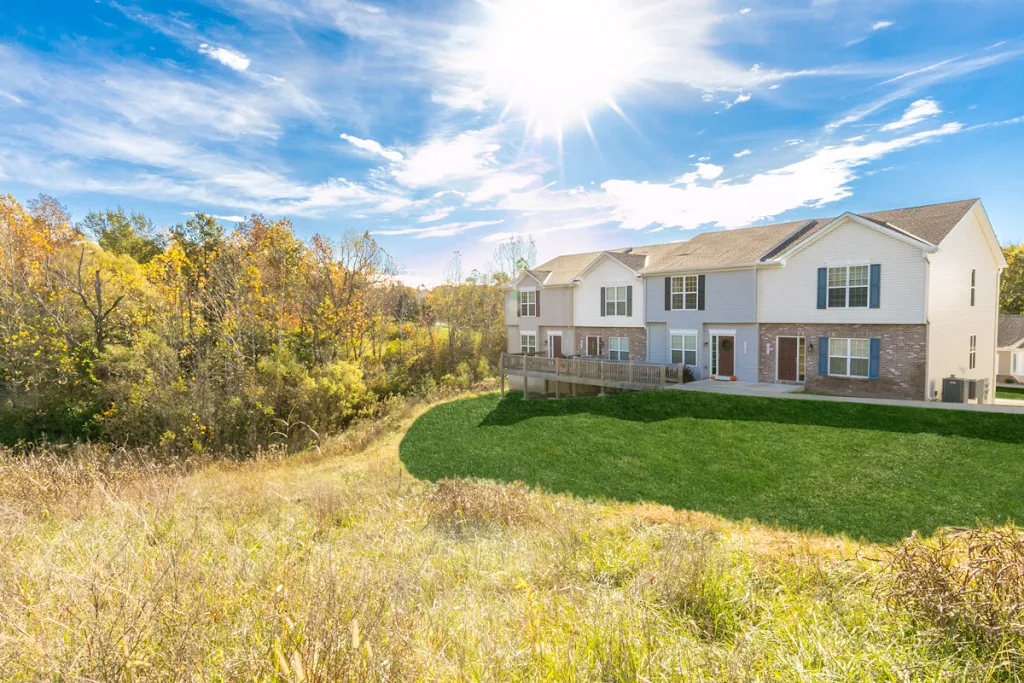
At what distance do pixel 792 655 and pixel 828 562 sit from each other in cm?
256

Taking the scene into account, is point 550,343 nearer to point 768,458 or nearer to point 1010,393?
A: point 768,458

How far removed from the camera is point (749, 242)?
22266 mm

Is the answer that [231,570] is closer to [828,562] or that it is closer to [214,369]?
[828,562]

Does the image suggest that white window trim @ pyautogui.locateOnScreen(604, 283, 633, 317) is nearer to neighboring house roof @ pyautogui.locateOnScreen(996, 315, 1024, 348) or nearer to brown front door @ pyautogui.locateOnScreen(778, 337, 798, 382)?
brown front door @ pyautogui.locateOnScreen(778, 337, 798, 382)

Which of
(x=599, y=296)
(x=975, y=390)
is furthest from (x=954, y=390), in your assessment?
(x=599, y=296)

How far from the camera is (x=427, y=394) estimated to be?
2598 centimetres

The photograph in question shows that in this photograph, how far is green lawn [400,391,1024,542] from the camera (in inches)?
412

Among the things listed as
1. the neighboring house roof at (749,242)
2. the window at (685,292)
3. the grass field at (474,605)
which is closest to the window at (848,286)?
the neighboring house roof at (749,242)

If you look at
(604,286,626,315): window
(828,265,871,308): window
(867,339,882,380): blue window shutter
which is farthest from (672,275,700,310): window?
(867,339,882,380): blue window shutter

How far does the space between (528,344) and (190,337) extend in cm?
1724

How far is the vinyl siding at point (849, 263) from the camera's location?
16.8m

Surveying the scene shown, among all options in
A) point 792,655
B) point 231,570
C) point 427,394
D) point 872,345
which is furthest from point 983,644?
point 427,394

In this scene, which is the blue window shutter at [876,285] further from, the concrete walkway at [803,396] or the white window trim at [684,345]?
the white window trim at [684,345]

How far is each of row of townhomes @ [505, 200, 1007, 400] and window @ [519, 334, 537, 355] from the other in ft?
16.1
